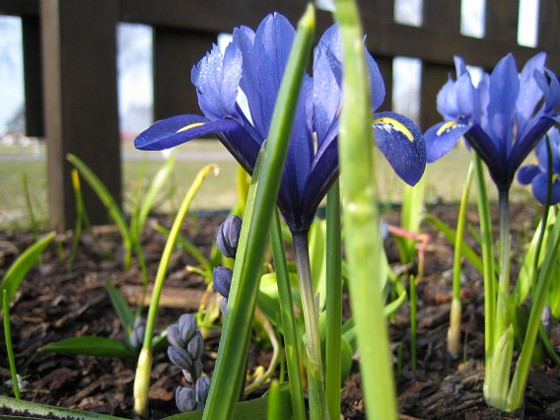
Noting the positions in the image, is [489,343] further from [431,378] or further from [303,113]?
[303,113]

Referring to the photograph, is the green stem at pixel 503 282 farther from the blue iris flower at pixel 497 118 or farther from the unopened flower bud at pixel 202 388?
the unopened flower bud at pixel 202 388

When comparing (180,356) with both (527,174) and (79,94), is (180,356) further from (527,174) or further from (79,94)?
(79,94)

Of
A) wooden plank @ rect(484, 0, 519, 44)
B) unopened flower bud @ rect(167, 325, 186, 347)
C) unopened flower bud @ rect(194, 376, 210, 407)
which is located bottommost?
unopened flower bud @ rect(194, 376, 210, 407)

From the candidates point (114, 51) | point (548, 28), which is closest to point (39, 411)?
point (114, 51)

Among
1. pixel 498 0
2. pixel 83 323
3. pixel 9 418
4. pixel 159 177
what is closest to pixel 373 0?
pixel 498 0

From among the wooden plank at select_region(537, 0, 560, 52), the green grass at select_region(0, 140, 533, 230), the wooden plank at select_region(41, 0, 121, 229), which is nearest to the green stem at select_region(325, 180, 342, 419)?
the wooden plank at select_region(41, 0, 121, 229)

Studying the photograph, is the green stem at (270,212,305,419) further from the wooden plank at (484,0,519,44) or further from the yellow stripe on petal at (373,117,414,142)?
the wooden plank at (484,0,519,44)
